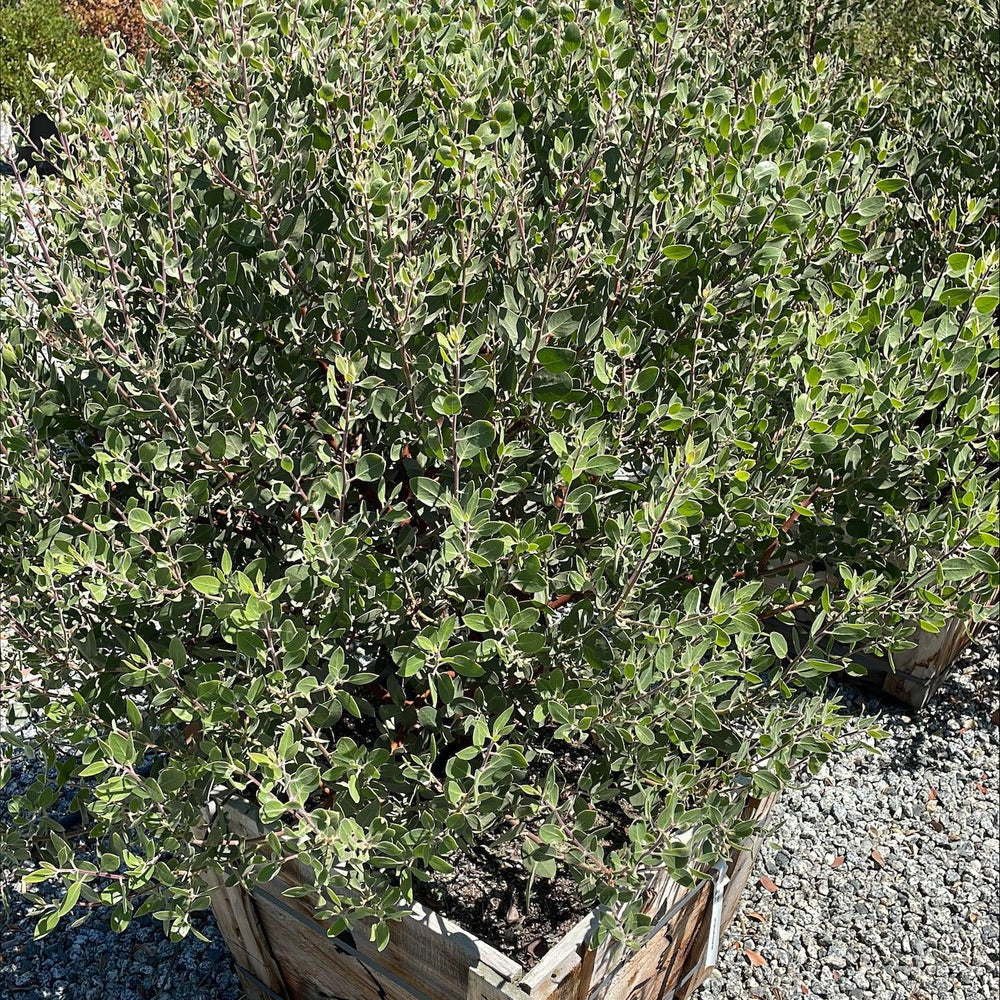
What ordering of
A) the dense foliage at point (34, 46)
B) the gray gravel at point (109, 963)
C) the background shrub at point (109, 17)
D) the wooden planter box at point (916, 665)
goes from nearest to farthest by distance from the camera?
1. the gray gravel at point (109, 963)
2. the wooden planter box at point (916, 665)
3. the dense foliage at point (34, 46)
4. the background shrub at point (109, 17)

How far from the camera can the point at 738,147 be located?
2.04 metres

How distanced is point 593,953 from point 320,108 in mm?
1693

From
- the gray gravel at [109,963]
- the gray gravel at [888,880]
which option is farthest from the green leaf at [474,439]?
the gray gravel at [109,963]

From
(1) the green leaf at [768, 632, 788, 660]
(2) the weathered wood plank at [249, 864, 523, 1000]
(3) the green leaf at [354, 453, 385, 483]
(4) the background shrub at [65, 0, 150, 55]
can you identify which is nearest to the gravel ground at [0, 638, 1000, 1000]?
(2) the weathered wood plank at [249, 864, 523, 1000]

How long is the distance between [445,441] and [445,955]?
1.00m

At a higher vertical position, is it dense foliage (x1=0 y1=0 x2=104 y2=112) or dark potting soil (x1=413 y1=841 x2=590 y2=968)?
dense foliage (x1=0 y1=0 x2=104 y2=112)

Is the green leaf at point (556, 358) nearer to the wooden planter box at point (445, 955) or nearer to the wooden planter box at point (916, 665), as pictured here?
the wooden planter box at point (445, 955)

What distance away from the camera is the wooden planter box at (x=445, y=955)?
205 cm

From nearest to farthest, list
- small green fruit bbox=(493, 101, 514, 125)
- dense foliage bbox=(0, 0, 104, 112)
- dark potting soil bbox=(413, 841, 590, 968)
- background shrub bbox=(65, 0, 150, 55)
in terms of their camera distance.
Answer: small green fruit bbox=(493, 101, 514, 125) < dark potting soil bbox=(413, 841, 590, 968) < dense foliage bbox=(0, 0, 104, 112) < background shrub bbox=(65, 0, 150, 55)

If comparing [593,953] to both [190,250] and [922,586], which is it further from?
[190,250]

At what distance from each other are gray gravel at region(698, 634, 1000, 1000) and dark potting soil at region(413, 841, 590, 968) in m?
0.60

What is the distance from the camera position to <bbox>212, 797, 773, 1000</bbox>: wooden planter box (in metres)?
2.05

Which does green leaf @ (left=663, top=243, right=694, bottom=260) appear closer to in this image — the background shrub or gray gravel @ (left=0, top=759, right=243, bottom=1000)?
gray gravel @ (left=0, top=759, right=243, bottom=1000)

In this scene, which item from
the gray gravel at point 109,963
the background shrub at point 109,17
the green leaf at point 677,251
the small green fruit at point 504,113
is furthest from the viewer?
the background shrub at point 109,17
